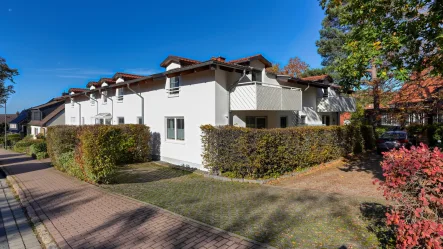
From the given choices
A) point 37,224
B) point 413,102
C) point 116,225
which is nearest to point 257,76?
point 116,225

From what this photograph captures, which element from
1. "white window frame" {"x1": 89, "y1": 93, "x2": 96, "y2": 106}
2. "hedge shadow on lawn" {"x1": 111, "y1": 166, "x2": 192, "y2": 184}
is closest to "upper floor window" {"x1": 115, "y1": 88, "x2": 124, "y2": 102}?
"white window frame" {"x1": 89, "y1": 93, "x2": 96, "y2": 106}

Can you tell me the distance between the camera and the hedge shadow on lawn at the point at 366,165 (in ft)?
34.8

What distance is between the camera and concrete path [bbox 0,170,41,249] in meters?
5.05

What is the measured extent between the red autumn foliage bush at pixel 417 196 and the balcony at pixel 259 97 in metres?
7.80

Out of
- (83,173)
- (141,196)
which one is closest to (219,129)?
(141,196)

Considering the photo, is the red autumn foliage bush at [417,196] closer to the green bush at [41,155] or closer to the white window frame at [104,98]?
the white window frame at [104,98]

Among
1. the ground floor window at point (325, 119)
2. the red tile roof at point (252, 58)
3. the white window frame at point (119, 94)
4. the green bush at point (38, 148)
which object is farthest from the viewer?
the ground floor window at point (325, 119)

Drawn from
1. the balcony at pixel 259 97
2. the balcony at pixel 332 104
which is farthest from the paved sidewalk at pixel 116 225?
the balcony at pixel 332 104

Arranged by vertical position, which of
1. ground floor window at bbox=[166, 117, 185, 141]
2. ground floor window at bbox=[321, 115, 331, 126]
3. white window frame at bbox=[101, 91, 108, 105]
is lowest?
ground floor window at bbox=[166, 117, 185, 141]

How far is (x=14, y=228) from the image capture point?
584 centimetres

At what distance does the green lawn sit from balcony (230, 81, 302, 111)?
3.96 m

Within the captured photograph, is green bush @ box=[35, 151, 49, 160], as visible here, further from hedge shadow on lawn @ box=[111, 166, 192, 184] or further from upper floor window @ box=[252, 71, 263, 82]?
upper floor window @ box=[252, 71, 263, 82]

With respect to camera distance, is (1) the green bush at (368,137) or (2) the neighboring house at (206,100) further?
(1) the green bush at (368,137)

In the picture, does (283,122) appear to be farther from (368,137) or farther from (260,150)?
(260,150)
